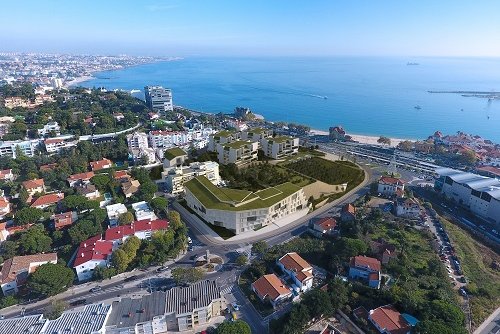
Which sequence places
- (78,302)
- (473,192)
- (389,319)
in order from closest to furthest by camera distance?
(389,319), (78,302), (473,192)

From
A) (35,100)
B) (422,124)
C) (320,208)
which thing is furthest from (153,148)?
(422,124)

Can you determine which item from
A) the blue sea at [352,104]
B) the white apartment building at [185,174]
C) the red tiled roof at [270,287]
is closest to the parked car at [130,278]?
the red tiled roof at [270,287]

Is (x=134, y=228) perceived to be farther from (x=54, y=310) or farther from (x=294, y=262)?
(x=294, y=262)

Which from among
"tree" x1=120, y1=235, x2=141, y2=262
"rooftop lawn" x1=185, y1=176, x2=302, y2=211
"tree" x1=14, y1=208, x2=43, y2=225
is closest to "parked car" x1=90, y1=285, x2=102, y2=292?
"tree" x1=120, y1=235, x2=141, y2=262

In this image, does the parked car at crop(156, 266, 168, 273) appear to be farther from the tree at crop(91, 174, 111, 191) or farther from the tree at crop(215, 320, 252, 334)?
the tree at crop(91, 174, 111, 191)

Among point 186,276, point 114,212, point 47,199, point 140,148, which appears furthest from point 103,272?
point 140,148

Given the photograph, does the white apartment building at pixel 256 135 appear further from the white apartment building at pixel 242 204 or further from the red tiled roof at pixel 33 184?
the red tiled roof at pixel 33 184
